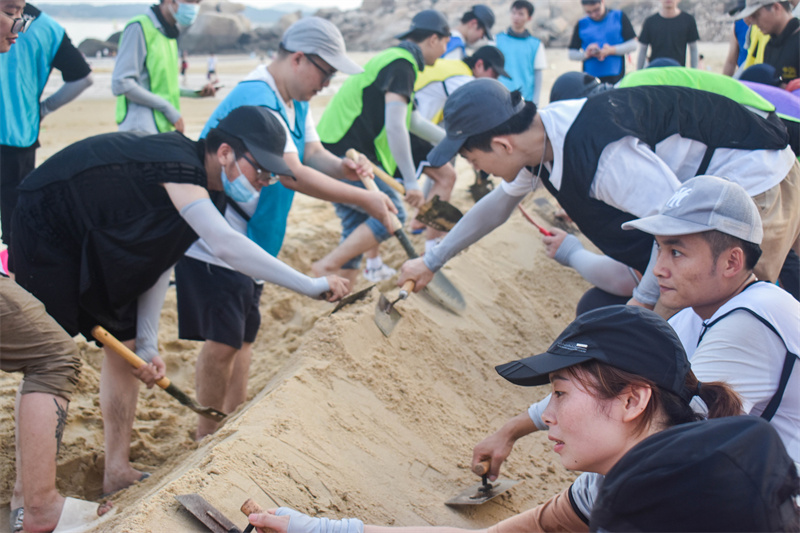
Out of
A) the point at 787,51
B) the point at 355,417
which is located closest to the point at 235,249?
the point at 355,417

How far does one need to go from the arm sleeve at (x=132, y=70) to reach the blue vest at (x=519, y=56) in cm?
361

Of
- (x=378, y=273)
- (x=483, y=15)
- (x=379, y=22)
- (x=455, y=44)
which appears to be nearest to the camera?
(x=378, y=273)

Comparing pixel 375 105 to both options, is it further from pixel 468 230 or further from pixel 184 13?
pixel 468 230

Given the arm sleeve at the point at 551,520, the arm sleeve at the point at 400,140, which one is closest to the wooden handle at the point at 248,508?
the arm sleeve at the point at 551,520

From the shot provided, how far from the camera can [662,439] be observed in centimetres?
121

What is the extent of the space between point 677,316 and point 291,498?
144cm

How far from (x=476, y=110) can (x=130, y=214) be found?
141cm

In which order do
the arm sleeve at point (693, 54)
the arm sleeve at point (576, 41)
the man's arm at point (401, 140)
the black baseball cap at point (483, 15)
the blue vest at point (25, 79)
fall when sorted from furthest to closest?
the arm sleeve at point (693, 54)
the arm sleeve at point (576, 41)
the black baseball cap at point (483, 15)
the man's arm at point (401, 140)
the blue vest at point (25, 79)

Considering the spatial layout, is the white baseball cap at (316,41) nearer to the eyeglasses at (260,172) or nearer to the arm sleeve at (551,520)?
the eyeglasses at (260,172)

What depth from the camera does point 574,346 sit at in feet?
5.02

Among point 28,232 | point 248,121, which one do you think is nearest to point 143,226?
point 28,232

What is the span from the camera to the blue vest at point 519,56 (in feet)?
22.1

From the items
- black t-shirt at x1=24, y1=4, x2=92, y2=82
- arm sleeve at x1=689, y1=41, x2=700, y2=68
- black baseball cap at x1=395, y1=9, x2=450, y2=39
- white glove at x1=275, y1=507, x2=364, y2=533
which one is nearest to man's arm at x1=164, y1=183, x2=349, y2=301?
white glove at x1=275, y1=507, x2=364, y2=533

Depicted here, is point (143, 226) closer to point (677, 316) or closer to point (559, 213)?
point (677, 316)
